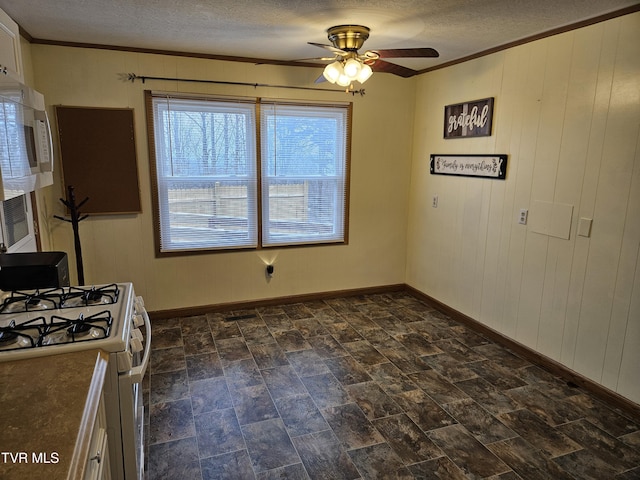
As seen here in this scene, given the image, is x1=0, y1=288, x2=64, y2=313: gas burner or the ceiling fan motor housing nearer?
x1=0, y1=288, x2=64, y2=313: gas burner

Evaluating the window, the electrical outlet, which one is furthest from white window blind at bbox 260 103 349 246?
the electrical outlet

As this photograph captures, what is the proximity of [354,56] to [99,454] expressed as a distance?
251 cm

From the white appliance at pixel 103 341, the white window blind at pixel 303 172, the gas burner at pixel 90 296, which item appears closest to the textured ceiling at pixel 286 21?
the white window blind at pixel 303 172

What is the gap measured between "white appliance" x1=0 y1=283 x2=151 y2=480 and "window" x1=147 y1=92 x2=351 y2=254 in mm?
2173

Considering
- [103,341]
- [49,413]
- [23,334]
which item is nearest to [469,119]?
[103,341]

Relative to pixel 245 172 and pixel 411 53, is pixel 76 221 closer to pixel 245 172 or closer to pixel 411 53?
pixel 245 172

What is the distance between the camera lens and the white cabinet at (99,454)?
45.4 inches

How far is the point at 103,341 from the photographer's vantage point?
1.50m

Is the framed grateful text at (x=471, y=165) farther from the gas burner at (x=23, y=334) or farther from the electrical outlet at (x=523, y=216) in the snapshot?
the gas burner at (x=23, y=334)

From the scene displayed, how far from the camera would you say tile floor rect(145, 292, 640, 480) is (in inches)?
85.4

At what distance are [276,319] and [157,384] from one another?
1.38 meters

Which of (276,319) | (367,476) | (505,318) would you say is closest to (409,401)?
(367,476)

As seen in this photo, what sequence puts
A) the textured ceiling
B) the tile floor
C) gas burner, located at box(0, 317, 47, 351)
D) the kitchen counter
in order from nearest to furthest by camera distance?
the kitchen counter → gas burner, located at box(0, 317, 47, 351) → the tile floor → the textured ceiling

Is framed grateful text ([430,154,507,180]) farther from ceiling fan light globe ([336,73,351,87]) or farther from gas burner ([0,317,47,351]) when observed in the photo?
gas burner ([0,317,47,351])
